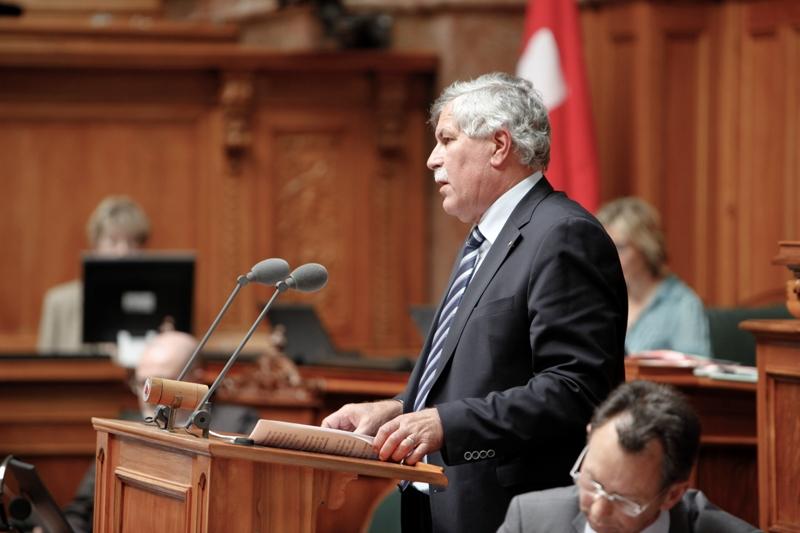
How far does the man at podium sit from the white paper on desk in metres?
0.06

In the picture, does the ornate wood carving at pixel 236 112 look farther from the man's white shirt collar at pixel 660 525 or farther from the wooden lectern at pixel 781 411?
the man's white shirt collar at pixel 660 525

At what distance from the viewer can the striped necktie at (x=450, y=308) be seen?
3473 millimetres

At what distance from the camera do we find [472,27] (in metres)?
7.45

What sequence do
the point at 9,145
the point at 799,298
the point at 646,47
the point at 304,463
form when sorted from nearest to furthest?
1. the point at 304,463
2. the point at 799,298
3. the point at 646,47
4. the point at 9,145

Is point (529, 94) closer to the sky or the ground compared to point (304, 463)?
closer to the sky

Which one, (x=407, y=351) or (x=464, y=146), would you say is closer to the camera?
(x=464, y=146)

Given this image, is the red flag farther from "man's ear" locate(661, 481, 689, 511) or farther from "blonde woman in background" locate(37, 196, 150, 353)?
"man's ear" locate(661, 481, 689, 511)

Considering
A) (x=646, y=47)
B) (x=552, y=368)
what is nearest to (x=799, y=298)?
(x=552, y=368)

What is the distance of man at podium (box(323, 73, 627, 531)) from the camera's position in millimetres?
3133

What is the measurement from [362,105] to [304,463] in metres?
4.77

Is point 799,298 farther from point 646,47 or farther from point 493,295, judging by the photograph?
point 646,47

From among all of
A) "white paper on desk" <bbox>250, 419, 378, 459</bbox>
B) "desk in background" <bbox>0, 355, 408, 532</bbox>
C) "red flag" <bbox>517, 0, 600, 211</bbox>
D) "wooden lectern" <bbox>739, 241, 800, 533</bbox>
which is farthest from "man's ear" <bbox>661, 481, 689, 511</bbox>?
"red flag" <bbox>517, 0, 600, 211</bbox>

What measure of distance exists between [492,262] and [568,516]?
0.69 m

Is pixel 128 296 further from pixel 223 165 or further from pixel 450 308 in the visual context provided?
pixel 450 308
